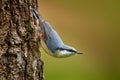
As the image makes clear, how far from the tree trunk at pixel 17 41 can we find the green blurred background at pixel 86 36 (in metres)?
5.92

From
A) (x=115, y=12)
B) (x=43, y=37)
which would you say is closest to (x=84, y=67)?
(x=115, y=12)

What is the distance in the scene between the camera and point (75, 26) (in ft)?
42.0

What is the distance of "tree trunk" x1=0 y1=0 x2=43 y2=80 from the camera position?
4.23 m

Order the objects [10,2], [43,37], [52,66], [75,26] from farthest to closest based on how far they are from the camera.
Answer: [75,26]
[52,66]
[43,37]
[10,2]

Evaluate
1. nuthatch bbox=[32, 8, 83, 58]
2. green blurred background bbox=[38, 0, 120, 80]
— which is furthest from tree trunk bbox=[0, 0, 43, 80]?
green blurred background bbox=[38, 0, 120, 80]

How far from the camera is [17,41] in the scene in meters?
4.30

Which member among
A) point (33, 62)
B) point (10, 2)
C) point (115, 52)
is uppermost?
point (115, 52)

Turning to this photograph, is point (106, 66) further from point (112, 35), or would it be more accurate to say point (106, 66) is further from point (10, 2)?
point (10, 2)

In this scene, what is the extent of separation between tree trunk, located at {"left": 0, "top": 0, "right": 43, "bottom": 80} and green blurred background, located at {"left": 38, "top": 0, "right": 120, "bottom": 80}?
5.92 meters

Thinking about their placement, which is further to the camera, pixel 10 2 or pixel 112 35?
pixel 112 35

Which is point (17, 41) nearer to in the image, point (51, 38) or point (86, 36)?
point (51, 38)

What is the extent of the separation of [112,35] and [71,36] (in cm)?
166

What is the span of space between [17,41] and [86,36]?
28.5 ft

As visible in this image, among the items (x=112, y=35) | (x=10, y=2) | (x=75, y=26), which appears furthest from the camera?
(x=112, y=35)
